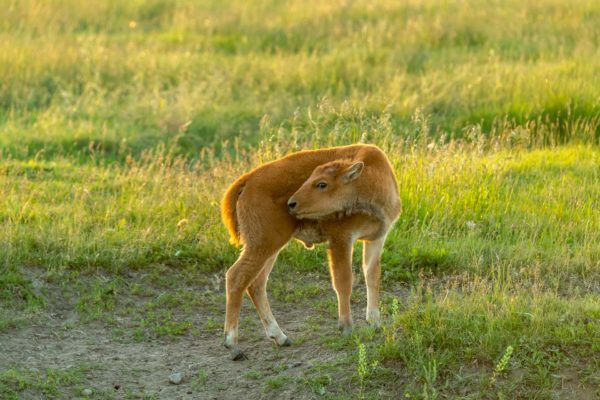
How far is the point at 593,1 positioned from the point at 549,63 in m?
4.22

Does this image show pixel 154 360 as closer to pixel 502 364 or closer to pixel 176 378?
pixel 176 378

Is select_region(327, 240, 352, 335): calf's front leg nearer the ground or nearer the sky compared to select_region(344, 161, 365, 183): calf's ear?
nearer the ground

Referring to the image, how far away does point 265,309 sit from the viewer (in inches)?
282

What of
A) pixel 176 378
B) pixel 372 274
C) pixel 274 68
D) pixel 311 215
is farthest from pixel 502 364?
pixel 274 68

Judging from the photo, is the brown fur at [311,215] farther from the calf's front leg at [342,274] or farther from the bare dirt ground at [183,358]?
the bare dirt ground at [183,358]

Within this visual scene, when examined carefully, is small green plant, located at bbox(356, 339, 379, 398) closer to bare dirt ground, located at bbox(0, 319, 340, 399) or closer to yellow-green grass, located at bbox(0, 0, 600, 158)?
bare dirt ground, located at bbox(0, 319, 340, 399)

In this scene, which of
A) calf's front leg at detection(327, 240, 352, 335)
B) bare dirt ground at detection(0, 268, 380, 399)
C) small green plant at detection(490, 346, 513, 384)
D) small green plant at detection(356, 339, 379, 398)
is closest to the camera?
small green plant at detection(490, 346, 513, 384)

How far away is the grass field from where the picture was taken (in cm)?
654

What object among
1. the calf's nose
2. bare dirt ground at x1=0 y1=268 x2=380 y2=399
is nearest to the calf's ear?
the calf's nose

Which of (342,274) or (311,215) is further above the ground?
(311,215)

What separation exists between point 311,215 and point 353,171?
0.39 meters

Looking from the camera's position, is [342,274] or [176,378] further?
[342,274]

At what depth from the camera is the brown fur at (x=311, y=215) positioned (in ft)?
22.3

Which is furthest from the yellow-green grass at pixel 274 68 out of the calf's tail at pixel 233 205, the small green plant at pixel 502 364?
the small green plant at pixel 502 364
